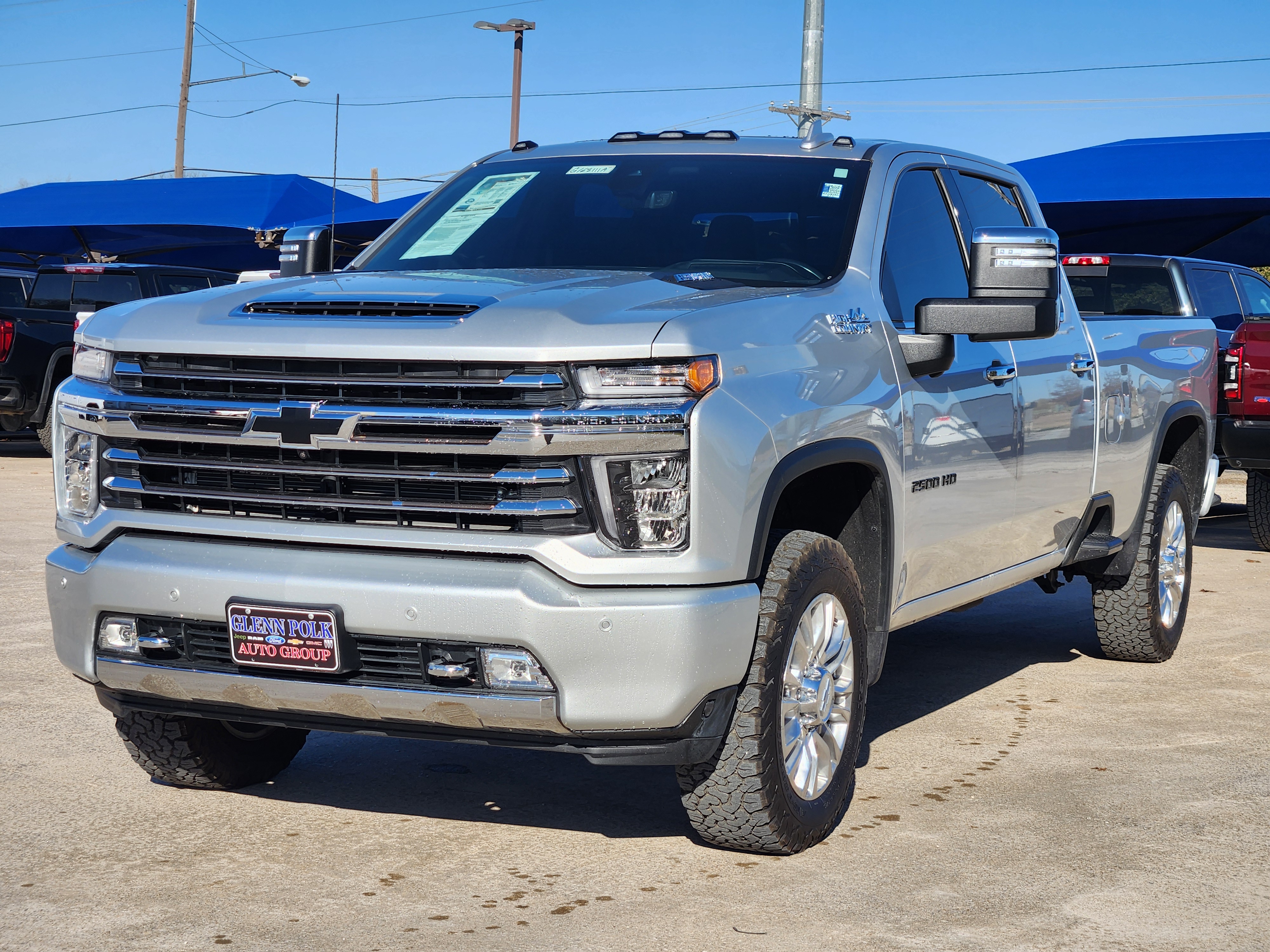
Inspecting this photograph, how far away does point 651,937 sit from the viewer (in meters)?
3.53

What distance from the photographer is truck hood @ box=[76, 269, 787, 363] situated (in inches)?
139

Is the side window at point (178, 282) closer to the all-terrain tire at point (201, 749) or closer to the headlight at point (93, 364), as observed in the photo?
the all-terrain tire at point (201, 749)

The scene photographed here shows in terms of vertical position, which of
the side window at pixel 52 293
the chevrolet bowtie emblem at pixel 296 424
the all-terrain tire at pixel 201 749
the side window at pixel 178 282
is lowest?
the all-terrain tire at pixel 201 749

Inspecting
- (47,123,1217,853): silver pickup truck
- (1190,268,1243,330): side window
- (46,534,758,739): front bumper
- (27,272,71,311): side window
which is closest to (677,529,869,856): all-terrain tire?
(47,123,1217,853): silver pickup truck

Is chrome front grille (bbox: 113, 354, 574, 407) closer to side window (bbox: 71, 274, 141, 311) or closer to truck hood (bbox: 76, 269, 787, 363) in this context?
truck hood (bbox: 76, 269, 787, 363)

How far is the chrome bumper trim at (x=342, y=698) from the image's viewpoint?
3559 millimetres

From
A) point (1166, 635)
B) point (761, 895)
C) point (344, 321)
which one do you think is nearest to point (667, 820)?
point (761, 895)

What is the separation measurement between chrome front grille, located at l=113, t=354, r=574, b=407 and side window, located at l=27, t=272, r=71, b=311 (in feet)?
43.4

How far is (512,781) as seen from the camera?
4926 millimetres

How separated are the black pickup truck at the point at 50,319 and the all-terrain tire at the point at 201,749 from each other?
11.3 metres

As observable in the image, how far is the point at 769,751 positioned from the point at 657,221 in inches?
74.2

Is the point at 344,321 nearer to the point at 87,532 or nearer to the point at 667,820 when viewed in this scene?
the point at 87,532

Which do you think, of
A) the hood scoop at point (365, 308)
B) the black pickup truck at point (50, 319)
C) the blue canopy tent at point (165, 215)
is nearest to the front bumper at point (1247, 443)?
the hood scoop at point (365, 308)

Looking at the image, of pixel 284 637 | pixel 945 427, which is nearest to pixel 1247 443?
pixel 945 427
